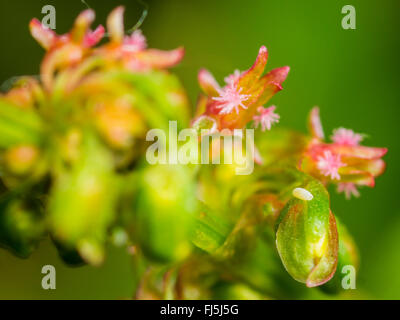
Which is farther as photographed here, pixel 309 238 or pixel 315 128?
pixel 315 128

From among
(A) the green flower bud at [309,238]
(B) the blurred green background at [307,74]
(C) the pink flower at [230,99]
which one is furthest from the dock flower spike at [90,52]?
(B) the blurred green background at [307,74]

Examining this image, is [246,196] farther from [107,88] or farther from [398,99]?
[398,99]

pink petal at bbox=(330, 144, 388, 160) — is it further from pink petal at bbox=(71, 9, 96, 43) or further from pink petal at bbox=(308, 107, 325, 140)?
pink petal at bbox=(71, 9, 96, 43)

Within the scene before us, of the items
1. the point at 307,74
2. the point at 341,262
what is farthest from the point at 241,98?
the point at 307,74

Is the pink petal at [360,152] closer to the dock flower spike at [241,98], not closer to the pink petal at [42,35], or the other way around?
the dock flower spike at [241,98]

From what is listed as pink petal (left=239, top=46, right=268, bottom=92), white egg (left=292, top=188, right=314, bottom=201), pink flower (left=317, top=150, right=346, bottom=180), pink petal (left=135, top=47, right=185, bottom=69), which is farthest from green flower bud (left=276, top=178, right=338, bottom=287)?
pink petal (left=135, top=47, right=185, bottom=69)

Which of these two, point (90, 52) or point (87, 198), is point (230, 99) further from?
point (87, 198)
